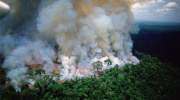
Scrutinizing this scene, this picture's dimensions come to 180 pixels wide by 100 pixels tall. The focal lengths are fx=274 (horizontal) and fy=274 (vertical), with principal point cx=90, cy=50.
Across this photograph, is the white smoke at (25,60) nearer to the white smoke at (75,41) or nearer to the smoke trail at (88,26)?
the white smoke at (75,41)

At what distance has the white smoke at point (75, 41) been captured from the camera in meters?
25.0

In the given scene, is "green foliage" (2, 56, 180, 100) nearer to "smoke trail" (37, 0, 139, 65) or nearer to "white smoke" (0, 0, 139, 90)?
"white smoke" (0, 0, 139, 90)

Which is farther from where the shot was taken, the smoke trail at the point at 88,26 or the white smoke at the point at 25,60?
the smoke trail at the point at 88,26

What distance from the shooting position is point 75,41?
1148 inches

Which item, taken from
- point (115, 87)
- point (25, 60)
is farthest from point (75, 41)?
point (115, 87)

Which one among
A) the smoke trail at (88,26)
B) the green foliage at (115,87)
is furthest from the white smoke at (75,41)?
the green foliage at (115,87)

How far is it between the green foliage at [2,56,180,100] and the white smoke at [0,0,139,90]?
2.44 meters

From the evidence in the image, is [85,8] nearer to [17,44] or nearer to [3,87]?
[17,44]

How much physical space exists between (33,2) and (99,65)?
9376 millimetres

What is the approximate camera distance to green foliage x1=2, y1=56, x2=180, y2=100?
18438mm

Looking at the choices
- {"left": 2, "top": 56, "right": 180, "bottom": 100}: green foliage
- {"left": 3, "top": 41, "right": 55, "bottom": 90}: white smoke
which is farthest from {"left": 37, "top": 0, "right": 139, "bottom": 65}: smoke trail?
{"left": 2, "top": 56, "right": 180, "bottom": 100}: green foliage

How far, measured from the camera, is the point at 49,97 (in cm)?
1789

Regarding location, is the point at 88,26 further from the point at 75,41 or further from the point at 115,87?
the point at 115,87

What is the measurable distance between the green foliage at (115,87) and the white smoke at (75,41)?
7.99 ft
